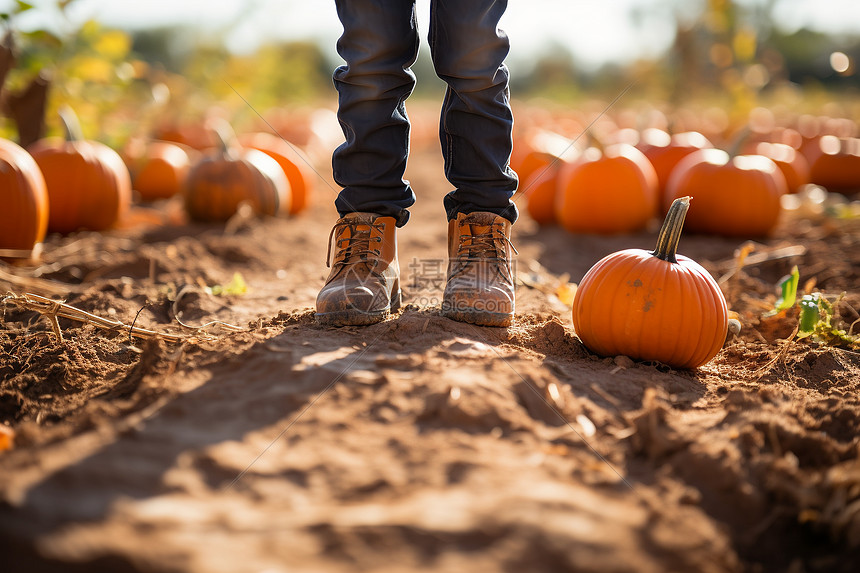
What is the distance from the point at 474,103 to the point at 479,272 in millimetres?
544

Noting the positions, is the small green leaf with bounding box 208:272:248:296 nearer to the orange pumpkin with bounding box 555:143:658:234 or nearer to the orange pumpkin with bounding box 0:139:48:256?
the orange pumpkin with bounding box 0:139:48:256

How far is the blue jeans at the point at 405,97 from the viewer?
6.40 feet

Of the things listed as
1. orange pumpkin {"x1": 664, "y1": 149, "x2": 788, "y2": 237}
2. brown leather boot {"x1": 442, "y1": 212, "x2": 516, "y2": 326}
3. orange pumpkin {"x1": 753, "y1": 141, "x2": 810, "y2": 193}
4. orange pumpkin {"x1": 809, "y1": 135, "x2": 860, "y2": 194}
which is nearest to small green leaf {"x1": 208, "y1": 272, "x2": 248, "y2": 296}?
brown leather boot {"x1": 442, "y1": 212, "x2": 516, "y2": 326}

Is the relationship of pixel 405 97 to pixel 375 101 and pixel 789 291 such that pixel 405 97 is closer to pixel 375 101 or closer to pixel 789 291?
pixel 375 101

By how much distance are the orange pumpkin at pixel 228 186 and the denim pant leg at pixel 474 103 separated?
244cm

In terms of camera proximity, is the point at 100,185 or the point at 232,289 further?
the point at 100,185

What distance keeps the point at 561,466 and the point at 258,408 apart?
0.67 meters

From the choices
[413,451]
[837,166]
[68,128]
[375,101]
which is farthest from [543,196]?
[413,451]

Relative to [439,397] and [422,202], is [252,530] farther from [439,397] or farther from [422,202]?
[422,202]

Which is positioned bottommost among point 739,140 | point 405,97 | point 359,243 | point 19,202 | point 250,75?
point 359,243

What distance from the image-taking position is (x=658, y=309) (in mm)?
1951

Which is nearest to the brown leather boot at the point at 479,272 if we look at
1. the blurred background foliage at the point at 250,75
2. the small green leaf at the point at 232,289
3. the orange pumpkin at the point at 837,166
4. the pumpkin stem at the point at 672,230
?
the pumpkin stem at the point at 672,230

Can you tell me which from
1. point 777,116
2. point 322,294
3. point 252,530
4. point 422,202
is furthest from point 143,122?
point 777,116

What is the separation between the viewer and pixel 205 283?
112 inches
